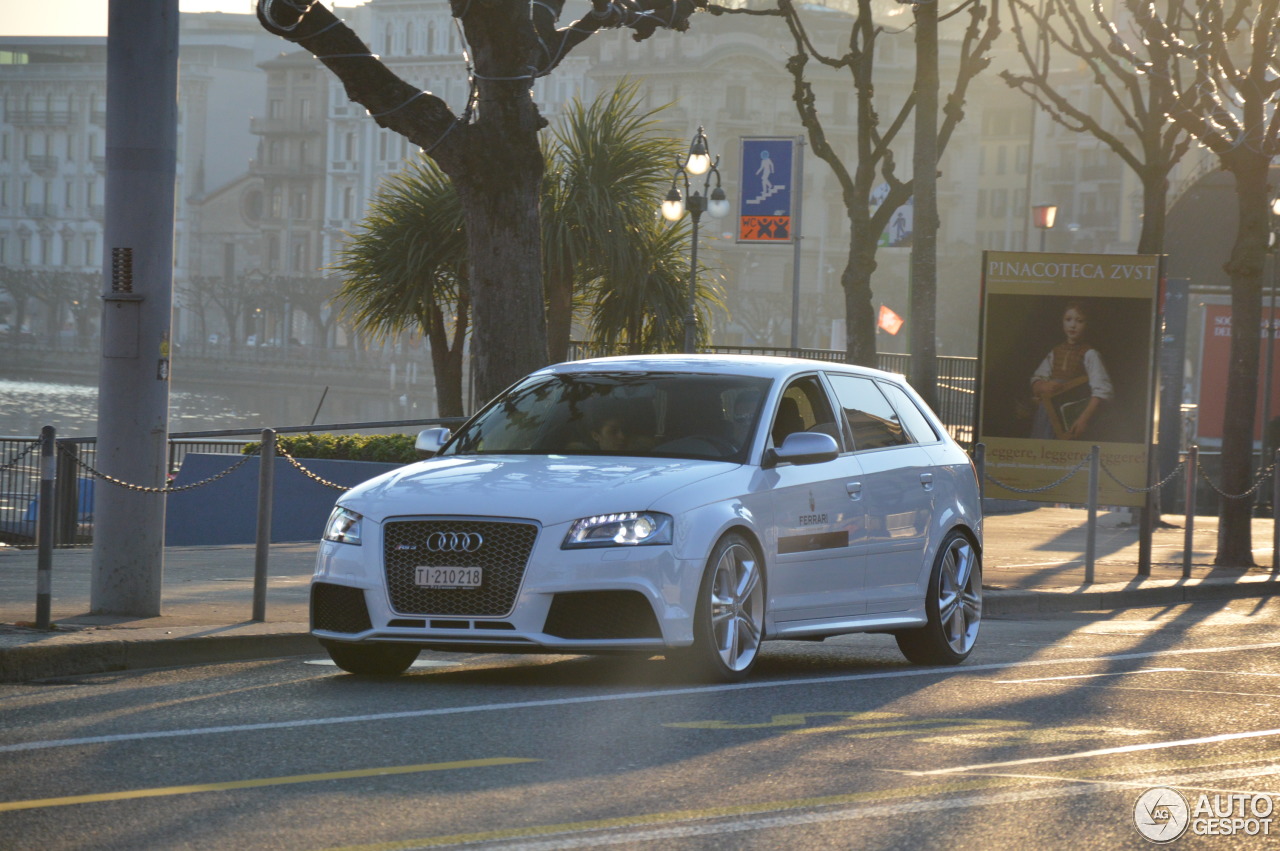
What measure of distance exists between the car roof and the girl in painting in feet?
26.1

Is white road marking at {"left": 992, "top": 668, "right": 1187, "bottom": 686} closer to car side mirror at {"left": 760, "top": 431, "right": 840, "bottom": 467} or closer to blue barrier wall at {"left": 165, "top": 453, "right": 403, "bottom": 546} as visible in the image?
car side mirror at {"left": 760, "top": 431, "right": 840, "bottom": 467}

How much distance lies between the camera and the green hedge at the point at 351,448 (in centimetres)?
2206

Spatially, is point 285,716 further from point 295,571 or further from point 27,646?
point 295,571

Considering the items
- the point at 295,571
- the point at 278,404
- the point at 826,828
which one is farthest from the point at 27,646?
the point at 278,404

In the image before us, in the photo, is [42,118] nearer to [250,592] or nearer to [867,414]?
[250,592]

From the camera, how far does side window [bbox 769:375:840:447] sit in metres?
10.4

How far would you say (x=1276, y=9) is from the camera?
858 inches

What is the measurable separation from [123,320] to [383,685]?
10.2 feet

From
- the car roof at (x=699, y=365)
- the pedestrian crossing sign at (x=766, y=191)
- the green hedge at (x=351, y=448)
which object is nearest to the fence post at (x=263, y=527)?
the car roof at (x=699, y=365)

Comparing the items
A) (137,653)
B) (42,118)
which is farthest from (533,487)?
(42,118)

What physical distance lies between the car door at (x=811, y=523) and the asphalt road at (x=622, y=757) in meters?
0.37

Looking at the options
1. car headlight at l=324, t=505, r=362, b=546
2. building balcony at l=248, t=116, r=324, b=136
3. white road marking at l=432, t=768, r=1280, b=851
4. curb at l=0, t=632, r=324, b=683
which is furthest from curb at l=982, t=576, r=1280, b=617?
building balcony at l=248, t=116, r=324, b=136

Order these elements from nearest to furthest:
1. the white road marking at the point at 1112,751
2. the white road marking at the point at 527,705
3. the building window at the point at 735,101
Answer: the white road marking at the point at 1112,751
the white road marking at the point at 527,705
the building window at the point at 735,101

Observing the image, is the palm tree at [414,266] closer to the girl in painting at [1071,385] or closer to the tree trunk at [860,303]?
the tree trunk at [860,303]
